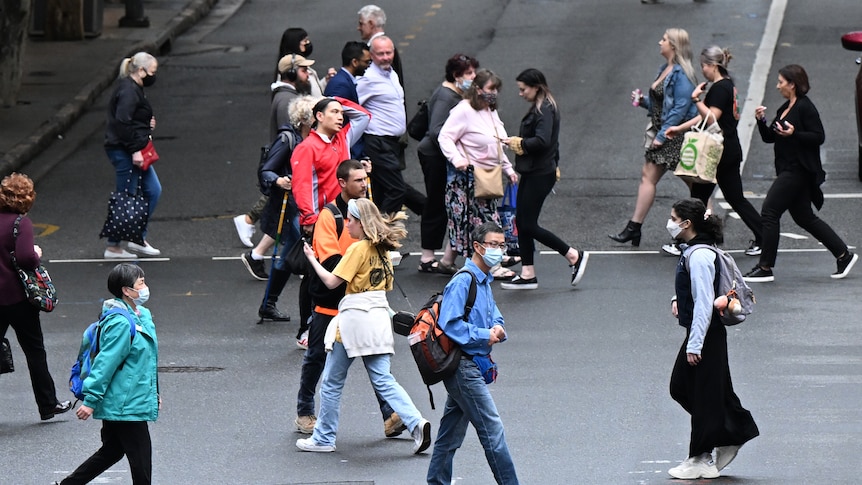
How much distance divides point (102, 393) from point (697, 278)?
3.25 meters

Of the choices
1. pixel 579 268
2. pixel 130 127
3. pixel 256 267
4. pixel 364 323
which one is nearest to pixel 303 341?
pixel 364 323

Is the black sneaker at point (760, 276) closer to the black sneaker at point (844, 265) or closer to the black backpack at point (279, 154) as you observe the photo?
the black sneaker at point (844, 265)

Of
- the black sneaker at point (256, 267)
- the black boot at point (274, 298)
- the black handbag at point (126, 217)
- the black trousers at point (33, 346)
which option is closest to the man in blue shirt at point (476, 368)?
the black trousers at point (33, 346)

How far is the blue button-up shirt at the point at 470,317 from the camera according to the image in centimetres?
760

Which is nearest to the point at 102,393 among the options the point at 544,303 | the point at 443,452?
the point at 443,452

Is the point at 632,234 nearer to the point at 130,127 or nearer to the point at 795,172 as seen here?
the point at 795,172

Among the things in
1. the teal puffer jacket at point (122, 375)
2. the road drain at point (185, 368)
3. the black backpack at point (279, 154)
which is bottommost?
the road drain at point (185, 368)

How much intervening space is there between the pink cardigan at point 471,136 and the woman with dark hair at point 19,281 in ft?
14.3

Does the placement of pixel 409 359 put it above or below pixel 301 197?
below

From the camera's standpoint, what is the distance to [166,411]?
9.57 meters

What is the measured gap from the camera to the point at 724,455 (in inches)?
323

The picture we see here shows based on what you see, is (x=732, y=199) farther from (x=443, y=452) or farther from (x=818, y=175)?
(x=443, y=452)

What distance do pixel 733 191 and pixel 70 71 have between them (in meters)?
12.9

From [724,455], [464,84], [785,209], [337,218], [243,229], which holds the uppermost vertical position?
[337,218]
